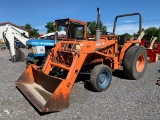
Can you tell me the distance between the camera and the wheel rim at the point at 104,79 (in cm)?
581

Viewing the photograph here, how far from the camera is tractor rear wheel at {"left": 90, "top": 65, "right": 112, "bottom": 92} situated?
18.4 feet

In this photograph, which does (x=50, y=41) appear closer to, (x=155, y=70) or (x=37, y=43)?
(x=37, y=43)

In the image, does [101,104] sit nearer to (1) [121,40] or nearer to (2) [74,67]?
(2) [74,67]

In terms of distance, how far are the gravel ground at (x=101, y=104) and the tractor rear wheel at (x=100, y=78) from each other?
0.16 meters

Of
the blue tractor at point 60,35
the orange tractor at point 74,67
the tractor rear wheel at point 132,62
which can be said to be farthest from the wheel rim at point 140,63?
the blue tractor at point 60,35

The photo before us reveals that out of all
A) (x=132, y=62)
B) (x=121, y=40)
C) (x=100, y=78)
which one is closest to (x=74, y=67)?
(x=100, y=78)

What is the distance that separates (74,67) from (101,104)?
1130 mm

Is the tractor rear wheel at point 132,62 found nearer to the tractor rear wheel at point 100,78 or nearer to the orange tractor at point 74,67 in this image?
the orange tractor at point 74,67

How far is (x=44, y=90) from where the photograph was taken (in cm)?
539

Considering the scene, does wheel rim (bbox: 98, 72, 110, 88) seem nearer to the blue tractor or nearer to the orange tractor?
the orange tractor

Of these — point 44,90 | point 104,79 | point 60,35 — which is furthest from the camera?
point 60,35

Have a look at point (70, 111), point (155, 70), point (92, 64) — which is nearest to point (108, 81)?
point (92, 64)

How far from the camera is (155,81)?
22.9ft

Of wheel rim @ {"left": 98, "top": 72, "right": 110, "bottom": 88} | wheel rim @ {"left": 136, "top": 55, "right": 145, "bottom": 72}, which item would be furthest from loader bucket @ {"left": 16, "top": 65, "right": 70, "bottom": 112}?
wheel rim @ {"left": 136, "top": 55, "right": 145, "bottom": 72}
